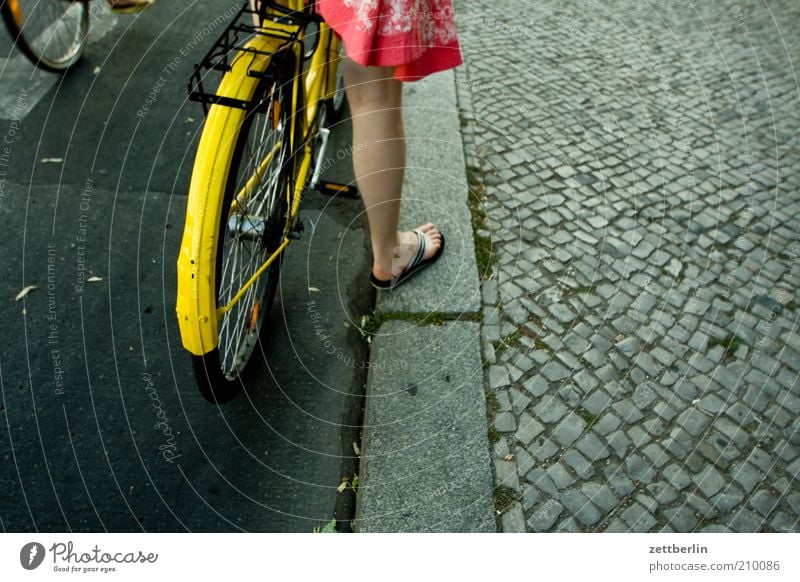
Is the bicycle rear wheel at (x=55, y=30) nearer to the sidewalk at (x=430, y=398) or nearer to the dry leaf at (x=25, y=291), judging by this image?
the dry leaf at (x=25, y=291)

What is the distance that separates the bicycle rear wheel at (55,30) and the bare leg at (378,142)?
79.4 inches

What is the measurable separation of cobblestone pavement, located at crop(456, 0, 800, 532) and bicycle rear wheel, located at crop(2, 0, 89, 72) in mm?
2057

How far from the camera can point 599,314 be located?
7.36 ft


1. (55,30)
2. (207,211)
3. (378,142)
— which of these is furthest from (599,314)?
(55,30)

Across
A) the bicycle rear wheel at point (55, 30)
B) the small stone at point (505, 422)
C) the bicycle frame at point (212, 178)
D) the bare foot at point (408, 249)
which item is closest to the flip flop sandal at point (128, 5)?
the bicycle rear wheel at point (55, 30)

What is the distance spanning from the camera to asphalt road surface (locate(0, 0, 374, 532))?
1.72 metres

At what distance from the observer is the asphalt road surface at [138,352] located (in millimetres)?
1721

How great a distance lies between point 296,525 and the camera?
1.70 m

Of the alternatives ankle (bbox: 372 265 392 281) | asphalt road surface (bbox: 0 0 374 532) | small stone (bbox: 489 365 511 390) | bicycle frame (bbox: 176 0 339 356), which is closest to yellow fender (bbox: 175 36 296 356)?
bicycle frame (bbox: 176 0 339 356)

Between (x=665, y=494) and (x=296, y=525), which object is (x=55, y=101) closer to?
(x=296, y=525)

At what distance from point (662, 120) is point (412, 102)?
1299 mm

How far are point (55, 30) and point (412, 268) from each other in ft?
7.62

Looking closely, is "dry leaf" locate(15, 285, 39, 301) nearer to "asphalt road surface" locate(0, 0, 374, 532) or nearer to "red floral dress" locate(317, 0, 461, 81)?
"asphalt road surface" locate(0, 0, 374, 532)

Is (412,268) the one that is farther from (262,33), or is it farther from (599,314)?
(262,33)
